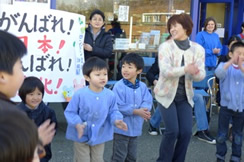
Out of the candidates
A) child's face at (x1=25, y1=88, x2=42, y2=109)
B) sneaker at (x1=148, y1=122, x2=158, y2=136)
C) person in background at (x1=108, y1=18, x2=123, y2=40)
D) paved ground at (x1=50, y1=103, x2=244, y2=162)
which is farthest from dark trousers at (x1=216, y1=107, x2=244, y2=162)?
person in background at (x1=108, y1=18, x2=123, y2=40)

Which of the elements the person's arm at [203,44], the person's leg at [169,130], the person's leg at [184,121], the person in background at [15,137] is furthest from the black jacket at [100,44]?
the person in background at [15,137]

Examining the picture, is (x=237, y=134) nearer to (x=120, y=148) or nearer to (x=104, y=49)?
(x=120, y=148)

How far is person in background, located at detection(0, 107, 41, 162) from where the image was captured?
1.08m

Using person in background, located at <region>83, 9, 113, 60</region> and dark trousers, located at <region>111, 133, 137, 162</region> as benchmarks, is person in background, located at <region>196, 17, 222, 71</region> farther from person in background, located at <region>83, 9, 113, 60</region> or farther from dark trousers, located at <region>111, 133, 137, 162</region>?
dark trousers, located at <region>111, 133, 137, 162</region>

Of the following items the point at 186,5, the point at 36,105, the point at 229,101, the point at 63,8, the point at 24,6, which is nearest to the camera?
the point at 36,105

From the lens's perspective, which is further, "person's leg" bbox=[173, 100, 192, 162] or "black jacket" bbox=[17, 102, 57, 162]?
"person's leg" bbox=[173, 100, 192, 162]

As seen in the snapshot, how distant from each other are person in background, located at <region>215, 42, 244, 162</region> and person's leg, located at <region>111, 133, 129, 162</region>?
1208 millimetres

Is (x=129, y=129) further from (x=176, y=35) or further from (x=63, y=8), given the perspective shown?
(x=63, y=8)

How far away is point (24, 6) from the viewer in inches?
163

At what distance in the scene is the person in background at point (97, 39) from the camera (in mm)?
4758

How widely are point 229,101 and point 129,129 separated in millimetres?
1227

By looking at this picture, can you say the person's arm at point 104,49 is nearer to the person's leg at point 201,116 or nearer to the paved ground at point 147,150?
the paved ground at point 147,150

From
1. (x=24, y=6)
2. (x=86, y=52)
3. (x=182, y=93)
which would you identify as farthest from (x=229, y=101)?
(x=24, y=6)

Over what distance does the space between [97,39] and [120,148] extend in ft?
6.23
